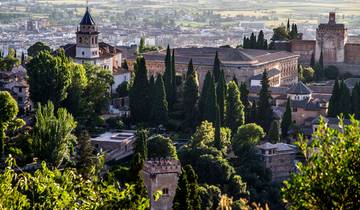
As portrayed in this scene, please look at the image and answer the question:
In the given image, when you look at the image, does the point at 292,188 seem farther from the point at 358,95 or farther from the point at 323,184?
the point at 358,95

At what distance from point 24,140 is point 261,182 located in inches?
295

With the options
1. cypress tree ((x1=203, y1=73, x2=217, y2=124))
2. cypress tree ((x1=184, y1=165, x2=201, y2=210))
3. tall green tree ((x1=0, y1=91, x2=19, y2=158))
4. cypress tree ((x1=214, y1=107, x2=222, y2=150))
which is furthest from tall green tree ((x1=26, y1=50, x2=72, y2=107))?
cypress tree ((x1=184, y1=165, x2=201, y2=210))

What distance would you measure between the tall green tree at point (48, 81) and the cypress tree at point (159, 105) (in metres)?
3.25

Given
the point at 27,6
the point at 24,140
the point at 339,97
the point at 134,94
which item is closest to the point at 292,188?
the point at 24,140

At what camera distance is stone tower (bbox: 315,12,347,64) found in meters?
48.3

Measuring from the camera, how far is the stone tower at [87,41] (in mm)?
37156

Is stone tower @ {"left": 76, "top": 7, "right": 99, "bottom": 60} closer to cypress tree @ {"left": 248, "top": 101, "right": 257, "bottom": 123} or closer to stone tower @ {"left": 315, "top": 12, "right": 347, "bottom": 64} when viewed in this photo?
cypress tree @ {"left": 248, "top": 101, "right": 257, "bottom": 123}

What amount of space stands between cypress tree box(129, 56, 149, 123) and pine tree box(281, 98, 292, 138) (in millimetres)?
4987

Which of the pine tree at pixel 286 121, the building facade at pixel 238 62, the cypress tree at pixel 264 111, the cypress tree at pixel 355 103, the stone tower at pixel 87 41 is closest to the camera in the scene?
the pine tree at pixel 286 121

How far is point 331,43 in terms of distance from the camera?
159 ft

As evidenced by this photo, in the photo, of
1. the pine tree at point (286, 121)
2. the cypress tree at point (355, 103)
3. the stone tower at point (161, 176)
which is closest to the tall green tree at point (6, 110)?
the stone tower at point (161, 176)

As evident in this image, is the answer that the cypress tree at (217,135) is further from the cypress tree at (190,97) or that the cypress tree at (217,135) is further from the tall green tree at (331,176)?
the tall green tree at (331,176)

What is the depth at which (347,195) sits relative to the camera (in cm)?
1033

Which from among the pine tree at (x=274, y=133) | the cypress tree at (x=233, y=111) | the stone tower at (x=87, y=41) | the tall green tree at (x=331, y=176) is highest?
the tall green tree at (x=331, y=176)
